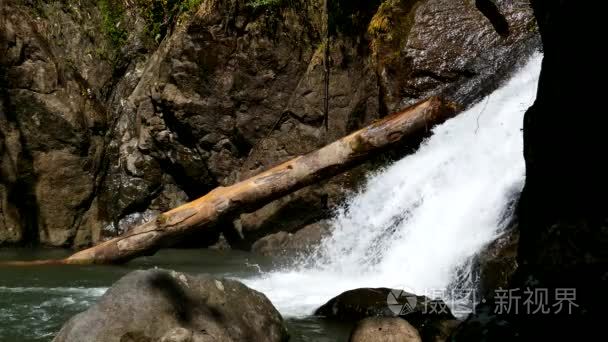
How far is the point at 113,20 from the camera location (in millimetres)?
11555

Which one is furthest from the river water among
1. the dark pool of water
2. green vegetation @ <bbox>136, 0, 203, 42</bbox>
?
green vegetation @ <bbox>136, 0, 203, 42</bbox>

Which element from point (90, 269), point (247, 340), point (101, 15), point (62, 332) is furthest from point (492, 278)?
point (101, 15)

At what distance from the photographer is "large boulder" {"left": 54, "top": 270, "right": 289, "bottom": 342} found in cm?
386

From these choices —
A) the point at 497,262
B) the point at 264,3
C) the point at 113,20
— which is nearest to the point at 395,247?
the point at 497,262

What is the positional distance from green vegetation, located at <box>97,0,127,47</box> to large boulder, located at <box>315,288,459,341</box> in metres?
7.97

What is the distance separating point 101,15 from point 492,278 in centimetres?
923

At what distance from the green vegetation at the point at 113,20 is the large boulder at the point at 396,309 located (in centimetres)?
797

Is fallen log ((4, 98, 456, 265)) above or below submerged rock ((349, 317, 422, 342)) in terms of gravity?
above

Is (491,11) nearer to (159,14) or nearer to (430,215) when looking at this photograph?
(430,215)

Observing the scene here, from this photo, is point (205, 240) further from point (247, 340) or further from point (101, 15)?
point (247, 340)

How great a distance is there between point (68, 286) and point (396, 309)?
3923 millimetres

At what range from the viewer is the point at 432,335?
4258 millimetres

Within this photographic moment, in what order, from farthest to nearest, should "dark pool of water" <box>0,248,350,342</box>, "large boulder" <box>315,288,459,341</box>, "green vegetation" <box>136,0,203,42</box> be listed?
"green vegetation" <box>136,0,203,42</box> → "dark pool of water" <box>0,248,350,342</box> → "large boulder" <box>315,288,459,341</box>

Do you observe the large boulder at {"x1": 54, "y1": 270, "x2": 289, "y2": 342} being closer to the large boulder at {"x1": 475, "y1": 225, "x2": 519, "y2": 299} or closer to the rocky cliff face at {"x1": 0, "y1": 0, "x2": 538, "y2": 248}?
the large boulder at {"x1": 475, "y1": 225, "x2": 519, "y2": 299}
